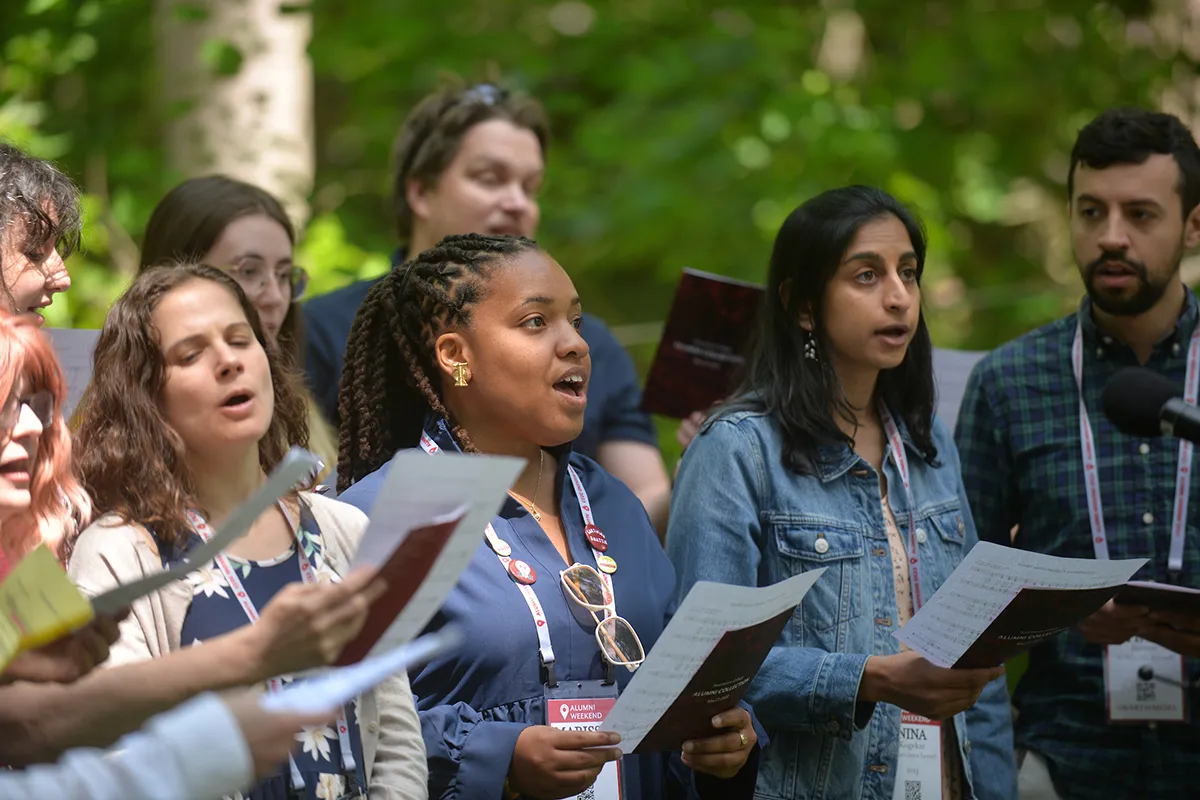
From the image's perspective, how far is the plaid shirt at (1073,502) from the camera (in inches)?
146

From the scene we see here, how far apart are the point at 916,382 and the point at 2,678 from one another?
93.1 inches

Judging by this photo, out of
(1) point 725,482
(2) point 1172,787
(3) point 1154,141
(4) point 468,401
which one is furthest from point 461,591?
(3) point 1154,141

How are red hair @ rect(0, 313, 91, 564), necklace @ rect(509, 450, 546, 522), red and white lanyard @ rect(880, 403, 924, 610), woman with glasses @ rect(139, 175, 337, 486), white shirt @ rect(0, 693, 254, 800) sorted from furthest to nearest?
woman with glasses @ rect(139, 175, 337, 486) → red and white lanyard @ rect(880, 403, 924, 610) → necklace @ rect(509, 450, 546, 522) → red hair @ rect(0, 313, 91, 564) → white shirt @ rect(0, 693, 254, 800)

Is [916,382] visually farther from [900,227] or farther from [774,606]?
[774,606]

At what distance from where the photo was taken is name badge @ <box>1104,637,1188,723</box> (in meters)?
3.70

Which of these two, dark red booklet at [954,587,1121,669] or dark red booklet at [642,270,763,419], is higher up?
dark red booklet at [642,270,763,419]

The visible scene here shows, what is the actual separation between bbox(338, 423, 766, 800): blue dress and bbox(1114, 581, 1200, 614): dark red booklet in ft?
3.36

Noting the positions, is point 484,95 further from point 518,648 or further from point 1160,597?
point 1160,597

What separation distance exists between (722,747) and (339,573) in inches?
32.7

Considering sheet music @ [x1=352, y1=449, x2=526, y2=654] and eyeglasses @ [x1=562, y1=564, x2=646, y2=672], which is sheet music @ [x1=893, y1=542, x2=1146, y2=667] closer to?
eyeglasses @ [x1=562, y1=564, x2=646, y2=672]

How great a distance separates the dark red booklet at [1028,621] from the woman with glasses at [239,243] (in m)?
1.83

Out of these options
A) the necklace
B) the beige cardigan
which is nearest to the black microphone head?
the necklace

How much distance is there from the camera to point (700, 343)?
4.14 meters

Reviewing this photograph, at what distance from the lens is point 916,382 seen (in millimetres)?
3604
